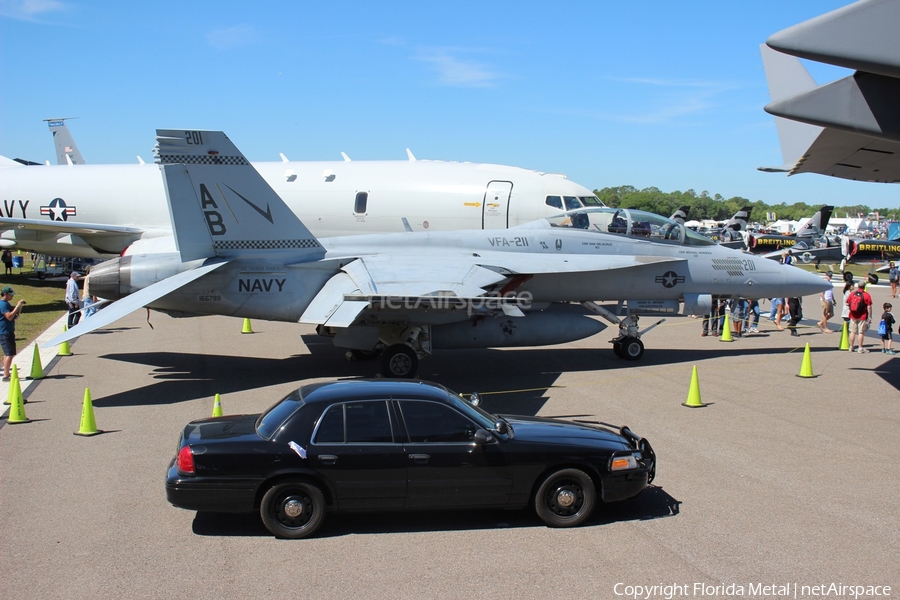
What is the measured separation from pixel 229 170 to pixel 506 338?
5.92m

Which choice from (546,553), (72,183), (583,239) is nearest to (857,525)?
(546,553)

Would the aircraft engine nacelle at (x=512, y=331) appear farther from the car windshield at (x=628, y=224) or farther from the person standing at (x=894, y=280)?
the person standing at (x=894, y=280)

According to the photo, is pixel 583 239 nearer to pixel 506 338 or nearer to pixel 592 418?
pixel 506 338

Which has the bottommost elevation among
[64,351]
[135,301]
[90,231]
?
[64,351]

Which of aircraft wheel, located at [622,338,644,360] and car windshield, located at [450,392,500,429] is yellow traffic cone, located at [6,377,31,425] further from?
aircraft wheel, located at [622,338,644,360]

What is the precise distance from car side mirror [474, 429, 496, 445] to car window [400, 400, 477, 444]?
0.33 feet

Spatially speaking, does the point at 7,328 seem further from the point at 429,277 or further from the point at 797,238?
the point at 797,238

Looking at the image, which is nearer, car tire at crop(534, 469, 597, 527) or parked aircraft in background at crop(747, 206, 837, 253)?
car tire at crop(534, 469, 597, 527)

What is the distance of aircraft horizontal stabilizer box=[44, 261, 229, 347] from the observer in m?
10.9

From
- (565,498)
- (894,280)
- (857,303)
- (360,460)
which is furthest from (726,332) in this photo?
(894,280)

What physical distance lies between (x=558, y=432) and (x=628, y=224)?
29.9 feet

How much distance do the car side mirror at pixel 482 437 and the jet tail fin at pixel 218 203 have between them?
26.5ft

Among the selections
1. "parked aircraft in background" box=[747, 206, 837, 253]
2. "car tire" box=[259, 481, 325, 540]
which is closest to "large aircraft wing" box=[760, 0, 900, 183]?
"car tire" box=[259, 481, 325, 540]

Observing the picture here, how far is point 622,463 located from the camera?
6758mm
